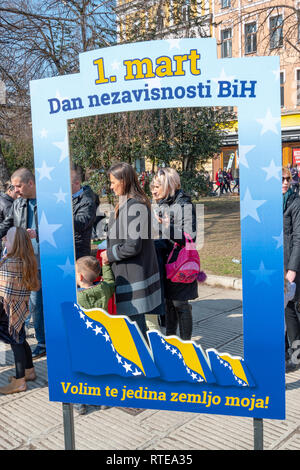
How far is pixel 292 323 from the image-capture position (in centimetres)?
375

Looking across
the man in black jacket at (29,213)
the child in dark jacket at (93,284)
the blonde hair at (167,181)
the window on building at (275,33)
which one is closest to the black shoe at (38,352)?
the man in black jacket at (29,213)

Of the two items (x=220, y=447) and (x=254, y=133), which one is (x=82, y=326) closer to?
(x=220, y=447)

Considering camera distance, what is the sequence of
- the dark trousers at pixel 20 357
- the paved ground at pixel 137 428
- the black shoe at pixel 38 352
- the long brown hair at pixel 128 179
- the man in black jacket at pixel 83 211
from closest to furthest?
the paved ground at pixel 137 428 → the long brown hair at pixel 128 179 → the dark trousers at pixel 20 357 → the man in black jacket at pixel 83 211 → the black shoe at pixel 38 352

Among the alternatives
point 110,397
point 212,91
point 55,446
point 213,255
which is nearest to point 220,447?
point 110,397

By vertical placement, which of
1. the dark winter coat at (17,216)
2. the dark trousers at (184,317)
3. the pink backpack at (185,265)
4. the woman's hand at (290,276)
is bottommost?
the dark trousers at (184,317)

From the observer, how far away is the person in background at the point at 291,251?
11.8 feet

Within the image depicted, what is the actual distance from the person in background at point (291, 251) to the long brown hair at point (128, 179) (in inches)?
54.3

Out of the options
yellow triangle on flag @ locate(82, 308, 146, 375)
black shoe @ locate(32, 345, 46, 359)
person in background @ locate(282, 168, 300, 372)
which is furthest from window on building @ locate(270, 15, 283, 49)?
yellow triangle on flag @ locate(82, 308, 146, 375)

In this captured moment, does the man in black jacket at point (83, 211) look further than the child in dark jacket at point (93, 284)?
Yes

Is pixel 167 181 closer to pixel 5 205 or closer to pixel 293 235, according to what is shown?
pixel 293 235

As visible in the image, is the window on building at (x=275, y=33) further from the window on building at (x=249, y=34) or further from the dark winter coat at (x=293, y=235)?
the dark winter coat at (x=293, y=235)

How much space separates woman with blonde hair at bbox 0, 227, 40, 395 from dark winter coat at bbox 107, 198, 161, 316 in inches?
34.4

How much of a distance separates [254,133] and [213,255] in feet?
18.0
